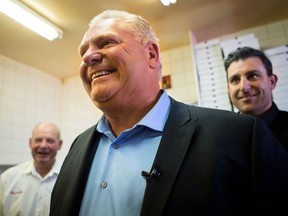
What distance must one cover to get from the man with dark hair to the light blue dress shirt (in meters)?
0.60

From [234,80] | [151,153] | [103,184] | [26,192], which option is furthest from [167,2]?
[26,192]

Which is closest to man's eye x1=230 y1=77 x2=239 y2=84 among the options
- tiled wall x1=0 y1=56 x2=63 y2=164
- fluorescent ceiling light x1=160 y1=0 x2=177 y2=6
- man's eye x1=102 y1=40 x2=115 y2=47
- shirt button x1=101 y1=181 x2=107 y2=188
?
man's eye x1=102 y1=40 x2=115 y2=47

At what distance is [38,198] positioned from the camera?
2.03 metres

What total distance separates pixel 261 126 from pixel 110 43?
2.09ft

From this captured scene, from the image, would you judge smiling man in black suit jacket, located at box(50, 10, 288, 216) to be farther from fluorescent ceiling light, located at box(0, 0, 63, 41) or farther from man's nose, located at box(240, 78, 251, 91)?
fluorescent ceiling light, located at box(0, 0, 63, 41)

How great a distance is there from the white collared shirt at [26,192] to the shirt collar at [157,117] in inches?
56.3

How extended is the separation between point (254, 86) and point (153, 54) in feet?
2.17

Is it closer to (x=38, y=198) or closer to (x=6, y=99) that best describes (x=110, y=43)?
(x=38, y=198)

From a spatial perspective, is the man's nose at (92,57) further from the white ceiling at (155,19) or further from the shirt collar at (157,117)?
the white ceiling at (155,19)

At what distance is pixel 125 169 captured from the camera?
81 centimetres

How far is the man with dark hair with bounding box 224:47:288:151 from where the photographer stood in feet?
Result: 4.05

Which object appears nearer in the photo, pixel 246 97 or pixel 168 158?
pixel 168 158

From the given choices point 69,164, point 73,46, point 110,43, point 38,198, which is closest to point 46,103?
point 73,46

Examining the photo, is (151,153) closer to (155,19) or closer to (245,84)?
(245,84)
